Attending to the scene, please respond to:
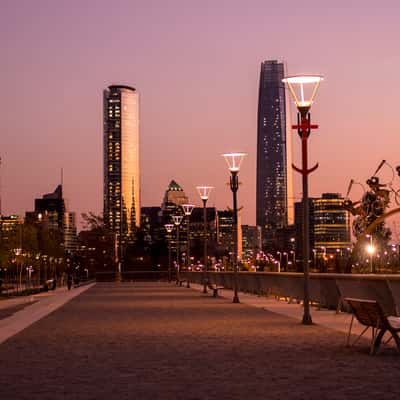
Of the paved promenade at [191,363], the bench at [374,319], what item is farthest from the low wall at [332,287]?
the bench at [374,319]

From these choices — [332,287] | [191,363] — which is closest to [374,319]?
[191,363]

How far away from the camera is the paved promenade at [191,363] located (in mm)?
10906

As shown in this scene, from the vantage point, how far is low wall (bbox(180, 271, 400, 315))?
74.2 ft

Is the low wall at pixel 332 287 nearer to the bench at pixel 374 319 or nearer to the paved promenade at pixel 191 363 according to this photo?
the paved promenade at pixel 191 363

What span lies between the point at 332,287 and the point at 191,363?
16.5 m

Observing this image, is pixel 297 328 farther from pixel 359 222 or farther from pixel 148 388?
pixel 359 222

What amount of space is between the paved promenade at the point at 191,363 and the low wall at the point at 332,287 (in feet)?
7.23

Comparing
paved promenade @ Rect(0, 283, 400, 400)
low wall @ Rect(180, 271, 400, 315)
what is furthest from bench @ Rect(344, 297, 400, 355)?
low wall @ Rect(180, 271, 400, 315)

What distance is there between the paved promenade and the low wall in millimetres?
2205

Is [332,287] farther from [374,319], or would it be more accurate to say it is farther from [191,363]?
[191,363]

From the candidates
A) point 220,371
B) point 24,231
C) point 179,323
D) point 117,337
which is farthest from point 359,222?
point 24,231

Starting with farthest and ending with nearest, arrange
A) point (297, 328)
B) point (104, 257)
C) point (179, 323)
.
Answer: point (104, 257) < point (179, 323) < point (297, 328)

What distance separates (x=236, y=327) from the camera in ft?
72.4

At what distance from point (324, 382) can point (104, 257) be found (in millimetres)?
168285
